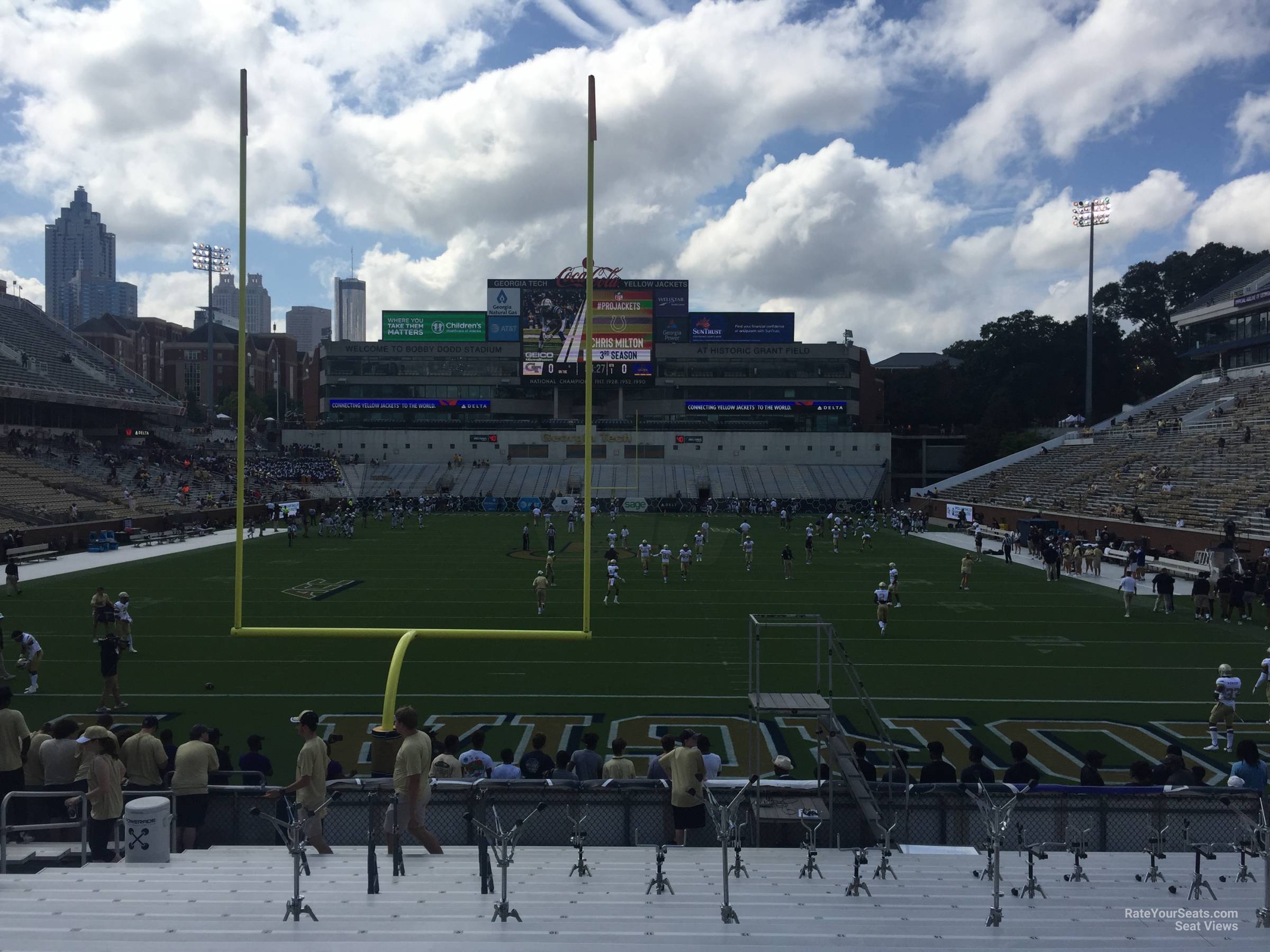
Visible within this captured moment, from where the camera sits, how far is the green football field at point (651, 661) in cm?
1158

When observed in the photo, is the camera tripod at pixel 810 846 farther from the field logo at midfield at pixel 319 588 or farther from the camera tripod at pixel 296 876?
the field logo at midfield at pixel 319 588

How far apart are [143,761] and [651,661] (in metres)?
9.48

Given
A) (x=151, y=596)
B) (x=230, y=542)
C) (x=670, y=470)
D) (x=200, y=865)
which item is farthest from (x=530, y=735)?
(x=670, y=470)

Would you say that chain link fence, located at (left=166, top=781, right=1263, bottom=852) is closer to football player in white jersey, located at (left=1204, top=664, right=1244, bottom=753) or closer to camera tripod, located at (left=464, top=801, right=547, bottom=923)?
camera tripod, located at (left=464, top=801, right=547, bottom=923)

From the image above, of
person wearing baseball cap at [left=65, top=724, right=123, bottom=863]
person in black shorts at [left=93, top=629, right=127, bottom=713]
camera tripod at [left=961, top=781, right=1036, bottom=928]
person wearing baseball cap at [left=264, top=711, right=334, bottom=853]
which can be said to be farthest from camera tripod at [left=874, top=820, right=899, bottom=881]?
person in black shorts at [left=93, top=629, right=127, bottom=713]

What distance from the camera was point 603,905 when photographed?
498cm

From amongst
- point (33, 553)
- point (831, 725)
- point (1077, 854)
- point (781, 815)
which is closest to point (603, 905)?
point (781, 815)

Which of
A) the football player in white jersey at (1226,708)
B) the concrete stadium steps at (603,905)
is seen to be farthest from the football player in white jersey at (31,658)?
the football player in white jersey at (1226,708)

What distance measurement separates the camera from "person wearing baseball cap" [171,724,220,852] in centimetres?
647

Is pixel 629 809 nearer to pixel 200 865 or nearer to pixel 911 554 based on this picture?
pixel 200 865

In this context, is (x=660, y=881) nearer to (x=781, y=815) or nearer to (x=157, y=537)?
(x=781, y=815)

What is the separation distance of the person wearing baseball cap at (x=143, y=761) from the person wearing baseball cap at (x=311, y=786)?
152 centimetres

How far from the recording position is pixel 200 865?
5.88m

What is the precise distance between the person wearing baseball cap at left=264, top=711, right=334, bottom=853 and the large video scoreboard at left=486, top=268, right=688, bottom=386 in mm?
57368
